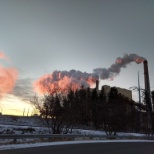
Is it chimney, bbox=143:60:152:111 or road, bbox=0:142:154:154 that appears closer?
road, bbox=0:142:154:154

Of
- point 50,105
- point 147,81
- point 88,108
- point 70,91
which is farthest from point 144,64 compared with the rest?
point 50,105

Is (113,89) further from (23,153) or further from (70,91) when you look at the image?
(23,153)

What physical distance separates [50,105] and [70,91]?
4.32 meters

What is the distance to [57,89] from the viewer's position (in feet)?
103

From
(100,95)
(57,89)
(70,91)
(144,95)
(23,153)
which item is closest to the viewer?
(23,153)

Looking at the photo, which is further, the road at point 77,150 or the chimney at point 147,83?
the chimney at point 147,83

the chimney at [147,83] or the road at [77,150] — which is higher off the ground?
the chimney at [147,83]

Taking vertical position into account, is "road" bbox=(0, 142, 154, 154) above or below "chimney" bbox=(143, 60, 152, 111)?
below

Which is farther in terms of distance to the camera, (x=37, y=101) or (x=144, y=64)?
(x=144, y=64)

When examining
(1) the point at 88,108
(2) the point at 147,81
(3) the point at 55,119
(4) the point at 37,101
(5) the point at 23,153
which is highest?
(2) the point at 147,81

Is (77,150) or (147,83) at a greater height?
(147,83)

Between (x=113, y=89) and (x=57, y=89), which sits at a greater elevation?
(x=113, y=89)

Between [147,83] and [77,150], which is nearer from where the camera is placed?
[77,150]

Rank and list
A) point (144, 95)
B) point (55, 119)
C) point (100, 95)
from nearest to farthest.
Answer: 1. point (55, 119)
2. point (144, 95)
3. point (100, 95)
